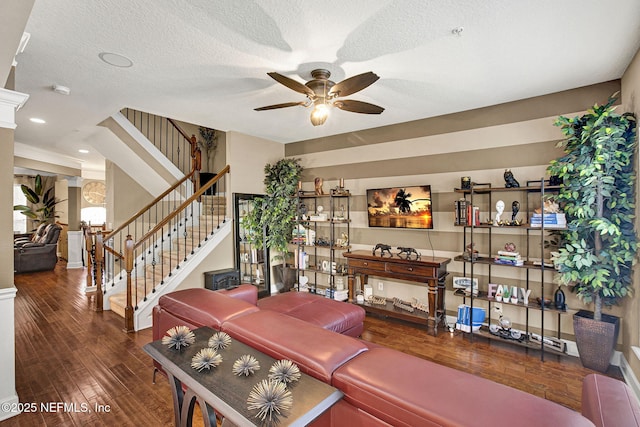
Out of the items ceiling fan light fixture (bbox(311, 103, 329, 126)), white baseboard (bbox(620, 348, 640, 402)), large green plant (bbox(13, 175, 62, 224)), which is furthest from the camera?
large green plant (bbox(13, 175, 62, 224))

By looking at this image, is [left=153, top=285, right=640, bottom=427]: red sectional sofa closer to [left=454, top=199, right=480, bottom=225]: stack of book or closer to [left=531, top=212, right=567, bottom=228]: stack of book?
[left=531, top=212, right=567, bottom=228]: stack of book

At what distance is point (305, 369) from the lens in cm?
141

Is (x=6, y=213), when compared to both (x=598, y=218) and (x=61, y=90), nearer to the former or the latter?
(x=61, y=90)

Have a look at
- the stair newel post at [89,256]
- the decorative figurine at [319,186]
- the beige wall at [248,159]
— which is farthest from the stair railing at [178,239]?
the decorative figurine at [319,186]

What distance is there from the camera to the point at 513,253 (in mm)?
3410

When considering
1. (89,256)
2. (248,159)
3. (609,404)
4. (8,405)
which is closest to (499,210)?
(609,404)

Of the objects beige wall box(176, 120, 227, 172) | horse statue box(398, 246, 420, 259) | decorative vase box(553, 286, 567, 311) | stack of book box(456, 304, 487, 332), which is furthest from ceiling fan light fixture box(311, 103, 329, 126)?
beige wall box(176, 120, 227, 172)

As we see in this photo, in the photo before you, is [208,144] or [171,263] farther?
[208,144]

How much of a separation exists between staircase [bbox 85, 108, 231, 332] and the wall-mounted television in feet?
8.14

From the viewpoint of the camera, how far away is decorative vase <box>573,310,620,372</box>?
9.25 feet

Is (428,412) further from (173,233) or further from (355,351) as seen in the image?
(173,233)

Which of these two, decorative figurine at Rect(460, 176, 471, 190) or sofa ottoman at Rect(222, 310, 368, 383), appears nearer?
sofa ottoman at Rect(222, 310, 368, 383)

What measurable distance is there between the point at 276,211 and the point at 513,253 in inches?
139

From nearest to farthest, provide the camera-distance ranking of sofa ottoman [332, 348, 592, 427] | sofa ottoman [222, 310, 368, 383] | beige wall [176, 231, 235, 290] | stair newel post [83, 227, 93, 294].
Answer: sofa ottoman [332, 348, 592, 427], sofa ottoman [222, 310, 368, 383], beige wall [176, 231, 235, 290], stair newel post [83, 227, 93, 294]
